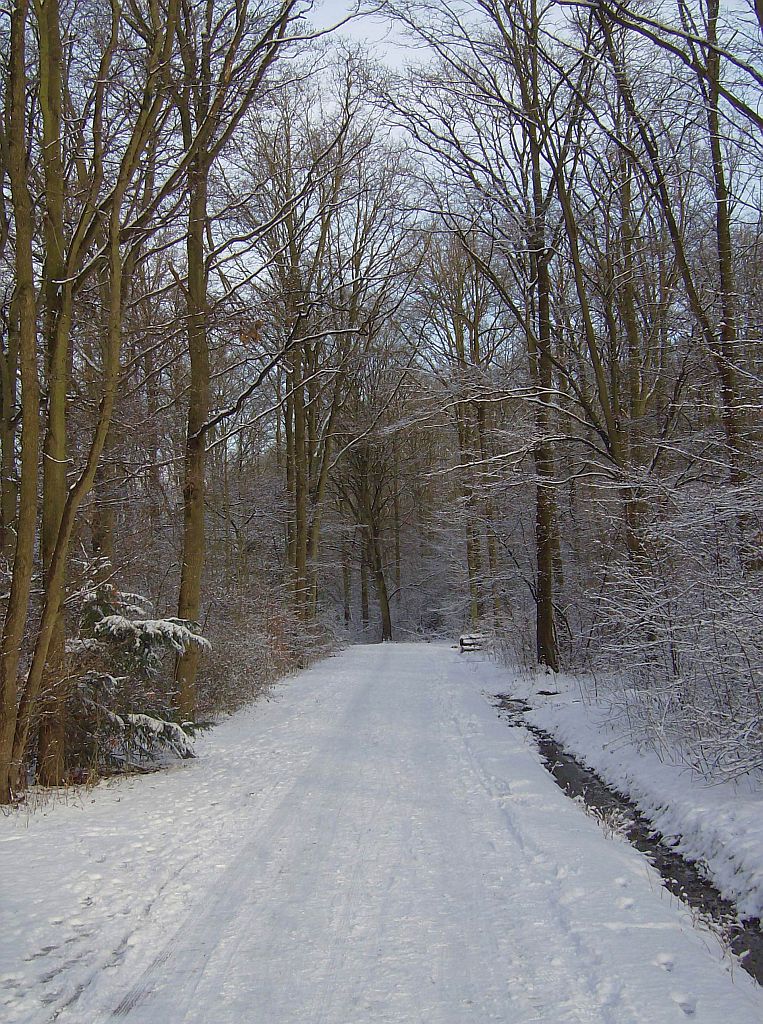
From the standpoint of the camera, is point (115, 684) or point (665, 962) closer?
point (665, 962)

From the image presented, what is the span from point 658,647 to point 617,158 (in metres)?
9.18

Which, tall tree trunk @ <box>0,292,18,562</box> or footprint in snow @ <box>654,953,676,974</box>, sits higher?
tall tree trunk @ <box>0,292,18,562</box>

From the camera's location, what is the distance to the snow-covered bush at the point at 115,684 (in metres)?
7.48

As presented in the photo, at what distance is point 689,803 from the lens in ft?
19.8

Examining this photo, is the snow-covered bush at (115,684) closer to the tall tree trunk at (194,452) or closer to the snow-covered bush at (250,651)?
the tall tree trunk at (194,452)

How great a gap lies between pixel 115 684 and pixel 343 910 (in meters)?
4.05

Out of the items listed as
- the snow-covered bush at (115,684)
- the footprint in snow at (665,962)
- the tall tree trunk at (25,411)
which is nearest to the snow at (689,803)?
the footprint in snow at (665,962)

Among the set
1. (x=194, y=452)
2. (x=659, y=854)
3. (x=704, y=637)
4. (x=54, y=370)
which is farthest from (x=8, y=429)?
(x=659, y=854)

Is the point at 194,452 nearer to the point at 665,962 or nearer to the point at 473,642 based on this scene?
the point at 665,962

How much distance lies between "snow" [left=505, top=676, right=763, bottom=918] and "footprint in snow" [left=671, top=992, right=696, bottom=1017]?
1.29 m

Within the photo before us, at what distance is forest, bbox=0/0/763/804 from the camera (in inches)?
284

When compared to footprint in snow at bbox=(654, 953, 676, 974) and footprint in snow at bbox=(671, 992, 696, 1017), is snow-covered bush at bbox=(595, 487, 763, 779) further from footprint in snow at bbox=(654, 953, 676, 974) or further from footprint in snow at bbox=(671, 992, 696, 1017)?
footprint in snow at bbox=(671, 992, 696, 1017)

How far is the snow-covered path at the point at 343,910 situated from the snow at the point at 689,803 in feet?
1.63

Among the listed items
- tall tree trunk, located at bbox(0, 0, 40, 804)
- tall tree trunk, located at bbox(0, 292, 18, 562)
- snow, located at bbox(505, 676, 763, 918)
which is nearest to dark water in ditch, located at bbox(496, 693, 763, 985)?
snow, located at bbox(505, 676, 763, 918)
